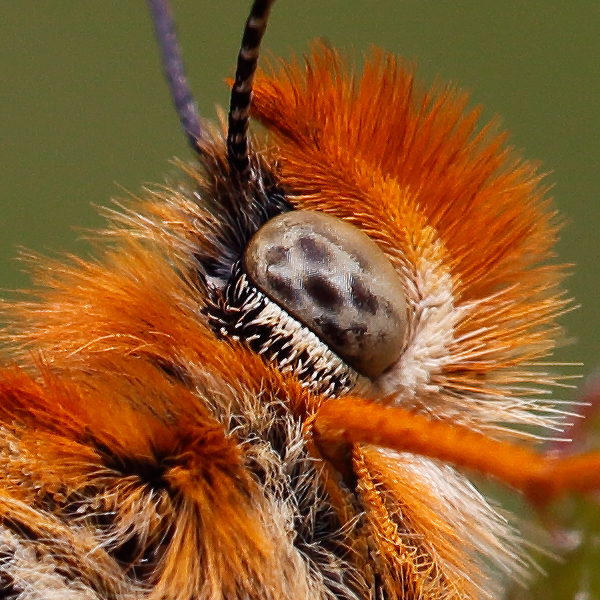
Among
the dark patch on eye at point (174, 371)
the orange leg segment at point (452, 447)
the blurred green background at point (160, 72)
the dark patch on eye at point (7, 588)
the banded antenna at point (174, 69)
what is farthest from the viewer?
the blurred green background at point (160, 72)

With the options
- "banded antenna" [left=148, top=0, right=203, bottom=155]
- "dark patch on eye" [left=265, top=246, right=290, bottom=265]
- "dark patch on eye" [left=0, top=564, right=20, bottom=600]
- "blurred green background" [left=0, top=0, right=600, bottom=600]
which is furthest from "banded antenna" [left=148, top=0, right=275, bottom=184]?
"blurred green background" [left=0, top=0, right=600, bottom=600]

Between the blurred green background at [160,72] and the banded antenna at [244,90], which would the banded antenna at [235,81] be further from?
the blurred green background at [160,72]

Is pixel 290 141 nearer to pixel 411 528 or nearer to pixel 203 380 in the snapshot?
pixel 203 380

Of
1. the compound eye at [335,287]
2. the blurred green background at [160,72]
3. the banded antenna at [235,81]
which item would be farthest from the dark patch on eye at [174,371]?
the blurred green background at [160,72]

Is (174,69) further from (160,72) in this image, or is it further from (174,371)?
(160,72)

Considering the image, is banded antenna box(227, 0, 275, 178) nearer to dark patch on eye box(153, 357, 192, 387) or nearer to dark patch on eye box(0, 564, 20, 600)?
dark patch on eye box(153, 357, 192, 387)

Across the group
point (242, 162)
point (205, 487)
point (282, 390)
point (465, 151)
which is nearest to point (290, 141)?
point (242, 162)

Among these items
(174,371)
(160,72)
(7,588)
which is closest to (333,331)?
(174,371)
